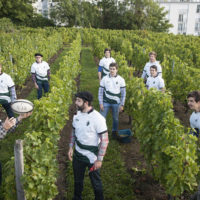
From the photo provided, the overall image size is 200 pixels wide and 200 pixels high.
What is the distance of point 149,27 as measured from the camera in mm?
51531

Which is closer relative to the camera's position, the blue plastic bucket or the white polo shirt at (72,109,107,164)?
the white polo shirt at (72,109,107,164)

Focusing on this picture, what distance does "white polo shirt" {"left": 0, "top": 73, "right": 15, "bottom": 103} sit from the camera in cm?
548

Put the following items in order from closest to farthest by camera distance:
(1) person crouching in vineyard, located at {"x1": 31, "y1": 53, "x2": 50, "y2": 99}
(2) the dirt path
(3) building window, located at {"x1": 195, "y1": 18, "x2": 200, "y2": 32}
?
(2) the dirt path → (1) person crouching in vineyard, located at {"x1": 31, "y1": 53, "x2": 50, "y2": 99} → (3) building window, located at {"x1": 195, "y1": 18, "x2": 200, "y2": 32}

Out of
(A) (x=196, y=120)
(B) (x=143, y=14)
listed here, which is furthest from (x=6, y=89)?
(B) (x=143, y=14)

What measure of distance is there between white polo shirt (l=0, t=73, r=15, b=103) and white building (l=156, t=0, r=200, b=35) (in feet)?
208

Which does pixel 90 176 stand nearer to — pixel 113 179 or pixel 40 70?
pixel 113 179

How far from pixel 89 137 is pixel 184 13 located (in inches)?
2641

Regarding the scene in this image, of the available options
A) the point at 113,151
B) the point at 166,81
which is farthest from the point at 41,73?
the point at 166,81

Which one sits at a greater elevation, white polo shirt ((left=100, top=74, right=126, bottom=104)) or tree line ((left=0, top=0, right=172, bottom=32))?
tree line ((left=0, top=0, right=172, bottom=32))

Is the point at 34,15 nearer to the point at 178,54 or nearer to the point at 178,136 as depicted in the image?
the point at 178,54

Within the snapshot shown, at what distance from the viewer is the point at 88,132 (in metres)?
3.43

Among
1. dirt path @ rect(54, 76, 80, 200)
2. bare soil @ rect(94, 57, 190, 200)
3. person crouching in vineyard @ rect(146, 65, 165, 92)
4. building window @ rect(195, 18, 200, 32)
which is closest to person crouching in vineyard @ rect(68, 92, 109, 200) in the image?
dirt path @ rect(54, 76, 80, 200)

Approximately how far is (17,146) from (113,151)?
323 cm

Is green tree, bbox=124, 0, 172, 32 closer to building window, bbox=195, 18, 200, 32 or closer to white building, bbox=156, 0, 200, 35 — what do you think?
white building, bbox=156, 0, 200, 35
